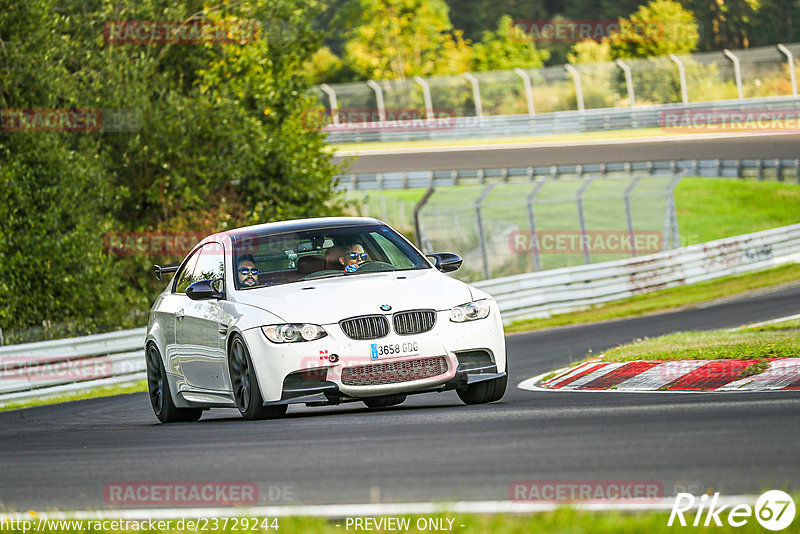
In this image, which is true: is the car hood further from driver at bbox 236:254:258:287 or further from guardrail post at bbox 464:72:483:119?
guardrail post at bbox 464:72:483:119

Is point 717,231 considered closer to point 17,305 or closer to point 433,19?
point 17,305

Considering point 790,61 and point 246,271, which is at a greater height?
point 246,271

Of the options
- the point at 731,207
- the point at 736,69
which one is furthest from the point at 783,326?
the point at 736,69

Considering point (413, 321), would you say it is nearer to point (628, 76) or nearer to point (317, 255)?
point (317, 255)

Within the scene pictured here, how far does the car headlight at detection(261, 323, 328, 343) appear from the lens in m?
8.62

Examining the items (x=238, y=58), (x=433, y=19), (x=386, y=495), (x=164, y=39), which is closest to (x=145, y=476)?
(x=386, y=495)

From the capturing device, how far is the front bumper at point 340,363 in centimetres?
859

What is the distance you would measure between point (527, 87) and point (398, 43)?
23709 millimetres

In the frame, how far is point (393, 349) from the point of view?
8625mm

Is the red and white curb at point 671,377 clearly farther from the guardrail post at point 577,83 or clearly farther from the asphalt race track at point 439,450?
the guardrail post at point 577,83

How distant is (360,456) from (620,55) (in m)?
61.1

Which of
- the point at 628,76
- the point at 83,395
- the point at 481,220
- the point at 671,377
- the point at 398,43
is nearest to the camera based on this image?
the point at 671,377

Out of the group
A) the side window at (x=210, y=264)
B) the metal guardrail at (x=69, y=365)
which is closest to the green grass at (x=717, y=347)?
the side window at (x=210, y=264)

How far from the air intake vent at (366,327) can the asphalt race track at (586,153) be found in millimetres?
32096
